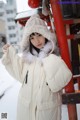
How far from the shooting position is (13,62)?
1.82m

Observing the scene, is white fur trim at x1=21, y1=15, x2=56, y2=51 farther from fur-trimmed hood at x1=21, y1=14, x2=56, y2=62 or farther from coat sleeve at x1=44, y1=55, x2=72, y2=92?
coat sleeve at x1=44, y1=55, x2=72, y2=92

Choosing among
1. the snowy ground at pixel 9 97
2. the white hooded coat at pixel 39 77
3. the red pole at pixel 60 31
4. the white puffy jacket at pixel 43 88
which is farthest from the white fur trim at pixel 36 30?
the snowy ground at pixel 9 97

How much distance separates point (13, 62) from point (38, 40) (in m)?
0.23

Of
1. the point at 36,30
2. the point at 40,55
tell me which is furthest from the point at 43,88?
the point at 36,30

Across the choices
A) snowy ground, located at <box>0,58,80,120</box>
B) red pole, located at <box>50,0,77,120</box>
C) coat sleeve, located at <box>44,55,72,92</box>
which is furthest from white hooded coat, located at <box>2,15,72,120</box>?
snowy ground, located at <box>0,58,80,120</box>

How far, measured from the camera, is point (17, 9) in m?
3.65

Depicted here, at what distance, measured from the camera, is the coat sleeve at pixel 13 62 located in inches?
71.1

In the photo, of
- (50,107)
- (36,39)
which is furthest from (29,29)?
(50,107)

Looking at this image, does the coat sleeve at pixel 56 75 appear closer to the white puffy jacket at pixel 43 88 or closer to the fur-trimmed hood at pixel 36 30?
the white puffy jacket at pixel 43 88

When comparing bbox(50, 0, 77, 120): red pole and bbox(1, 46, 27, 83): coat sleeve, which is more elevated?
bbox(50, 0, 77, 120): red pole

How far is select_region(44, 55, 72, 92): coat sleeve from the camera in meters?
1.64

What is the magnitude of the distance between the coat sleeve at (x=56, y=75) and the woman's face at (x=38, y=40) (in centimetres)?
15

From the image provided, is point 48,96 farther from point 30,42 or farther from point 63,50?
point 63,50

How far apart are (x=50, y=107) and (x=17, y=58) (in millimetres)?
400
